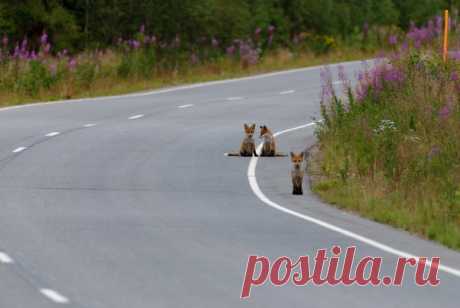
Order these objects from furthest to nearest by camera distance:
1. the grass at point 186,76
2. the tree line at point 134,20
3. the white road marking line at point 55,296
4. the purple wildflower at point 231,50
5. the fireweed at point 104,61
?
the tree line at point 134,20, the purple wildflower at point 231,50, the fireweed at point 104,61, the grass at point 186,76, the white road marking line at point 55,296

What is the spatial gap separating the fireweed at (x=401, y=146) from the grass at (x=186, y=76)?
11778mm

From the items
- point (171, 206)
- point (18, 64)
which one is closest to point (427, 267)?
point (171, 206)

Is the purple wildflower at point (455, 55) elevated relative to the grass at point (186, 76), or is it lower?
elevated

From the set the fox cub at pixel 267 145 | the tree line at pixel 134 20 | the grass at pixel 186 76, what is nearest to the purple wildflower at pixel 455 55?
the fox cub at pixel 267 145

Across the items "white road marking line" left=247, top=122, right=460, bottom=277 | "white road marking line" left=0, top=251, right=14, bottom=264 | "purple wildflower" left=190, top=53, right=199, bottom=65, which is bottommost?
"purple wildflower" left=190, top=53, right=199, bottom=65

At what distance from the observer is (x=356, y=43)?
185ft

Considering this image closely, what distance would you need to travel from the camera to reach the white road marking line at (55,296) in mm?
10922

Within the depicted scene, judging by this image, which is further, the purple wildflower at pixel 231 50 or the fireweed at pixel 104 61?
the purple wildflower at pixel 231 50

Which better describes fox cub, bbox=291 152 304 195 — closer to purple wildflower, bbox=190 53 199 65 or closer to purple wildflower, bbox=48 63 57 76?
purple wildflower, bbox=48 63 57 76

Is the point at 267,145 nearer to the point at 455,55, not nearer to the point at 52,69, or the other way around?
the point at 455,55

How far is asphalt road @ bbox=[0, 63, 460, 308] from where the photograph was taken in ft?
37.3

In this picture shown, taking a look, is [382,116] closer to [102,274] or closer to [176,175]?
[176,175]

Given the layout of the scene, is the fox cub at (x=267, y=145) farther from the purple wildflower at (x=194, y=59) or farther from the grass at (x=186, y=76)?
the purple wildflower at (x=194, y=59)

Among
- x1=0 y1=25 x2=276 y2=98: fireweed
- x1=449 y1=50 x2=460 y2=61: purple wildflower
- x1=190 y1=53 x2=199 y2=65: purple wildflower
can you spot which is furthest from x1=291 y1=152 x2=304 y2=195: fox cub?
x1=190 y1=53 x2=199 y2=65: purple wildflower
